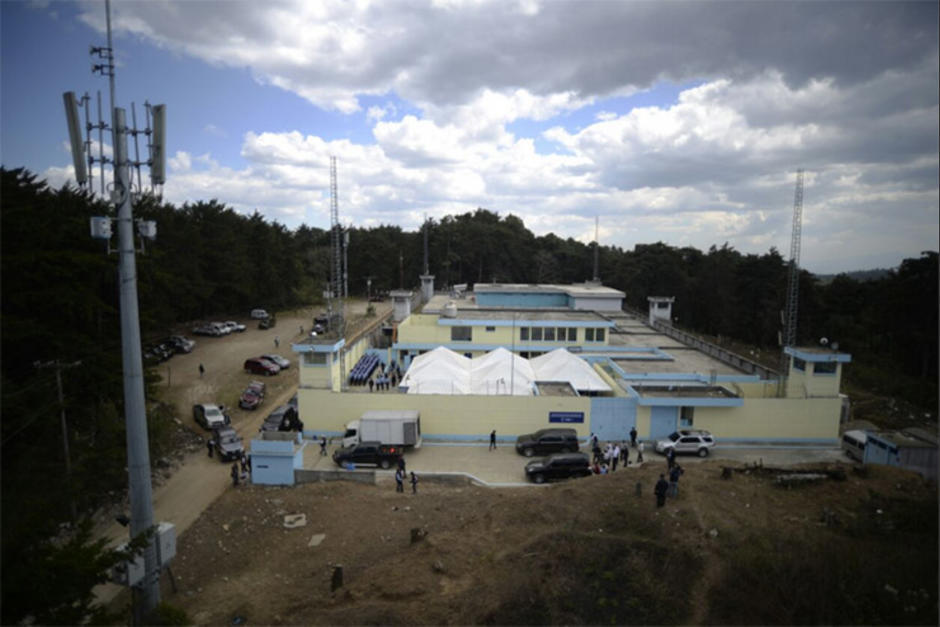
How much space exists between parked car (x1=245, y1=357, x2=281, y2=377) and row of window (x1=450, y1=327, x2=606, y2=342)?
10766mm

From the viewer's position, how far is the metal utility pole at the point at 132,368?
25.0 ft

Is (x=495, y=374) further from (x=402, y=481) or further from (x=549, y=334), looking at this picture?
(x=402, y=481)

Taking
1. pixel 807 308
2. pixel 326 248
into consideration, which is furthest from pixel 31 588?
pixel 326 248

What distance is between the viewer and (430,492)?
1599 centimetres

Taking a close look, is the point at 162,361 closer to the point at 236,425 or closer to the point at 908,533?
the point at 236,425

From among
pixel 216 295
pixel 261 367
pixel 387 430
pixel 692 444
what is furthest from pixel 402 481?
pixel 216 295

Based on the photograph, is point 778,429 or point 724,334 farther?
point 724,334

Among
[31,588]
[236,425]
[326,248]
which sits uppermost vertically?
[326,248]

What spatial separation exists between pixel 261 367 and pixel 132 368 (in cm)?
2392

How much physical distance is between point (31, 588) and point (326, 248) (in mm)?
72787

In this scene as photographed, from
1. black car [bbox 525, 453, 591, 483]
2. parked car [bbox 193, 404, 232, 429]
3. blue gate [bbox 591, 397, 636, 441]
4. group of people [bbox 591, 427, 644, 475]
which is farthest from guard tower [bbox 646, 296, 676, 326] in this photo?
parked car [bbox 193, 404, 232, 429]

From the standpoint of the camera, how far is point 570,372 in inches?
938

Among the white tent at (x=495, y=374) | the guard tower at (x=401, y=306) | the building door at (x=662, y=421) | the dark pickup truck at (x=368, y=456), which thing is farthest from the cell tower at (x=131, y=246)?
the guard tower at (x=401, y=306)

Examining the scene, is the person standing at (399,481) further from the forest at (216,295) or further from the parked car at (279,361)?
the parked car at (279,361)
